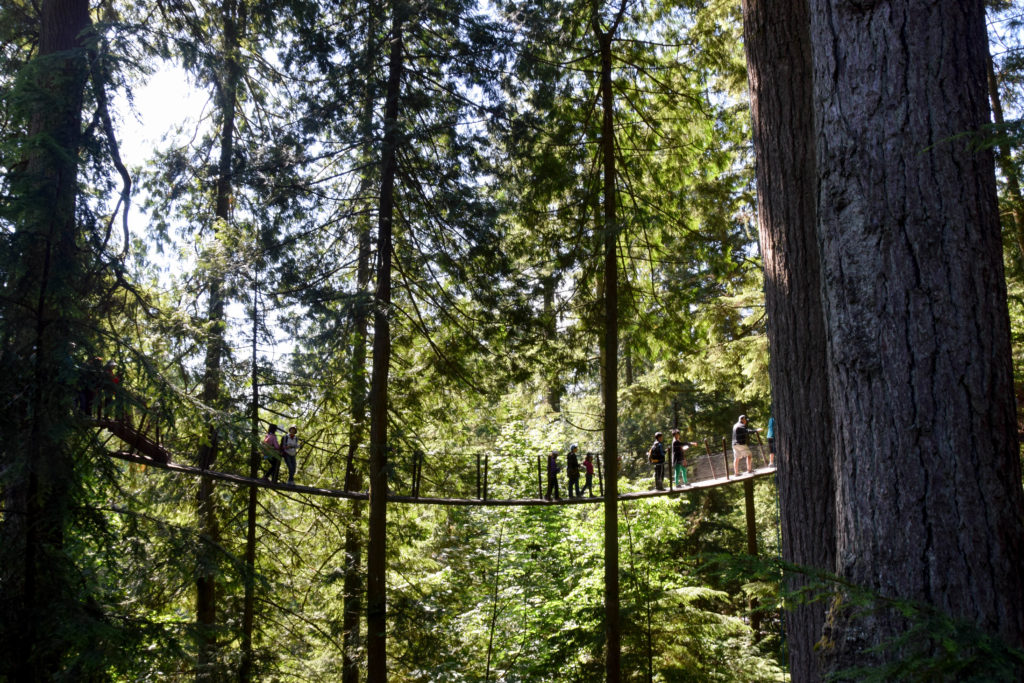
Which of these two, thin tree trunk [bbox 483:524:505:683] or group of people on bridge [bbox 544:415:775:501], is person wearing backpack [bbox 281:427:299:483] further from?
thin tree trunk [bbox 483:524:505:683]

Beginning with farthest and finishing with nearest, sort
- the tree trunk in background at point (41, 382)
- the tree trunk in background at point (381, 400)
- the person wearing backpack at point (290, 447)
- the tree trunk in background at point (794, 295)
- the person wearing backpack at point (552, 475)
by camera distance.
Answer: the person wearing backpack at point (552, 475), the person wearing backpack at point (290, 447), the tree trunk in background at point (381, 400), the tree trunk in background at point (41, 382), the tree trunk in background at point (794, 295)

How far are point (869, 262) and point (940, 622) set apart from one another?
3.13 ft

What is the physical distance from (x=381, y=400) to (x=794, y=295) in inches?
236

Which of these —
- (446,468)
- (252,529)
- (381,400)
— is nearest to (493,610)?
(446,468)

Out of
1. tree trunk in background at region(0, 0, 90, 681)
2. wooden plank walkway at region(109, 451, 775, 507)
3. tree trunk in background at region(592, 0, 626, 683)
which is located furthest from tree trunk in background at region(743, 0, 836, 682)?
wooden plank walkway at region(109, 451, 775, 507)

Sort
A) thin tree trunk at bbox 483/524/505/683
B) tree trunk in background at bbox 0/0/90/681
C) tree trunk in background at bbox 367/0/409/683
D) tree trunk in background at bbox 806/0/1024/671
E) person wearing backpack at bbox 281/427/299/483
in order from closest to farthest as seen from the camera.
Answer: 1. tree trunk in background at bbox 806/0/1024/671
2. tree trunk in background at bbox 0/0/90/681
3. tree trunk in background at bbox 367/0/409/683
4. person wearing backpack at bbox 281/427/299/483
5. thin tree trunk at bbox 483/524/505/683

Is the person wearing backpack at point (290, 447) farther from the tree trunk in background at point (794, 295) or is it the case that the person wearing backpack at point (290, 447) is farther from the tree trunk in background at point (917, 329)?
the tree trunk in background at point (917, 329)

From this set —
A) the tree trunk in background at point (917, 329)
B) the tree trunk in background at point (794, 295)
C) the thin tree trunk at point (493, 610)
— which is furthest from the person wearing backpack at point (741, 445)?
the tree trunk in background at point (917, 329)

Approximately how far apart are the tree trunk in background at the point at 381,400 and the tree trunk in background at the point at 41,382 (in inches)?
124

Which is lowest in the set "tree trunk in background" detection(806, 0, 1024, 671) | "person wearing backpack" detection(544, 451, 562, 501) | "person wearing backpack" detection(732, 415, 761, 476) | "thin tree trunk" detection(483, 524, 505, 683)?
"thin tree trunk" detection(483, 524, 505, 683)

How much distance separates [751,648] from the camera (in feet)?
34.7

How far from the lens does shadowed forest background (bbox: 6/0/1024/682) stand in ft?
17.0

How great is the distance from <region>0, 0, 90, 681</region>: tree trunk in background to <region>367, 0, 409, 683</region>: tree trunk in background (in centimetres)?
316

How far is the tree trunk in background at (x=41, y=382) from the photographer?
189 inches
